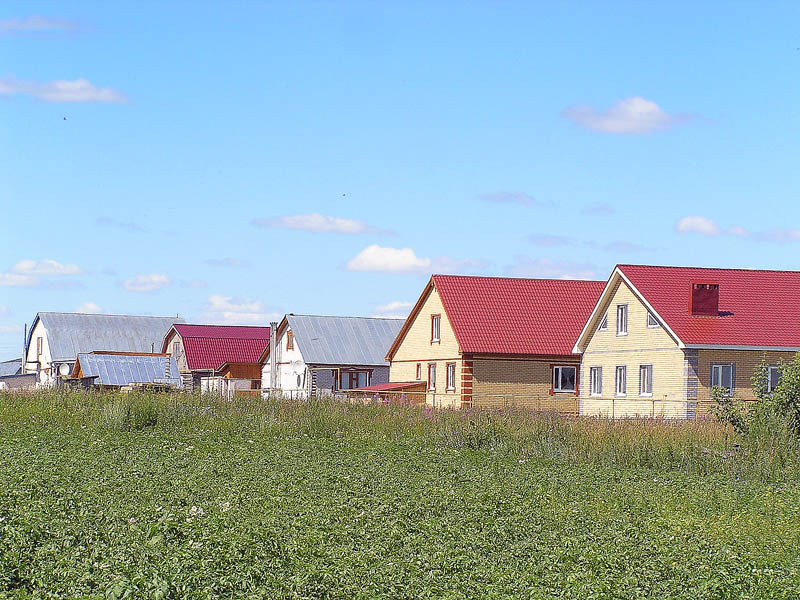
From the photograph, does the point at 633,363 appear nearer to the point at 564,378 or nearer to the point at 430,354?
the point at 564,378

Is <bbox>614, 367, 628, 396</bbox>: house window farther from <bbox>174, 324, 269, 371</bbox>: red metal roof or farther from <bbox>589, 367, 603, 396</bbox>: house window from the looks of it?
<bbox>174, 324, 269, 371</bbox>: red metal roof

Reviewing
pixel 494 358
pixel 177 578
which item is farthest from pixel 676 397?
pixel 177 578

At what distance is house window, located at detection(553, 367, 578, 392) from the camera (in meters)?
42.3

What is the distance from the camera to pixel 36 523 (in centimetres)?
1104

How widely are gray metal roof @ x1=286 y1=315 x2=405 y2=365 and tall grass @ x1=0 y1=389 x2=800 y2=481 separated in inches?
881

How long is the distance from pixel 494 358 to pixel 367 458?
23.6 metres

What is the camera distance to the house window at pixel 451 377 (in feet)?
139

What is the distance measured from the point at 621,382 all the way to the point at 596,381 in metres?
1.85

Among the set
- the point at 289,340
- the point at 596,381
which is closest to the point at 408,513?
the point at 596,381

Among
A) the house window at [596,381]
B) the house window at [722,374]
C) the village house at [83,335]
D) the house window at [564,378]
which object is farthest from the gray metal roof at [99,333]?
the house window at [722,374]

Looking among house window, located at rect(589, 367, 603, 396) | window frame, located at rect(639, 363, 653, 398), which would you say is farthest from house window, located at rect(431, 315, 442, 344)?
window frame, located at rect(639, 363, 653, 398)

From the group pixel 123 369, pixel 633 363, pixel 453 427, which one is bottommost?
pixel 453 427

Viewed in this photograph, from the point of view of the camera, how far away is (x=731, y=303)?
37156mm

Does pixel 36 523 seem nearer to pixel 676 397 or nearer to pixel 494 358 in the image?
pixel 676 397
